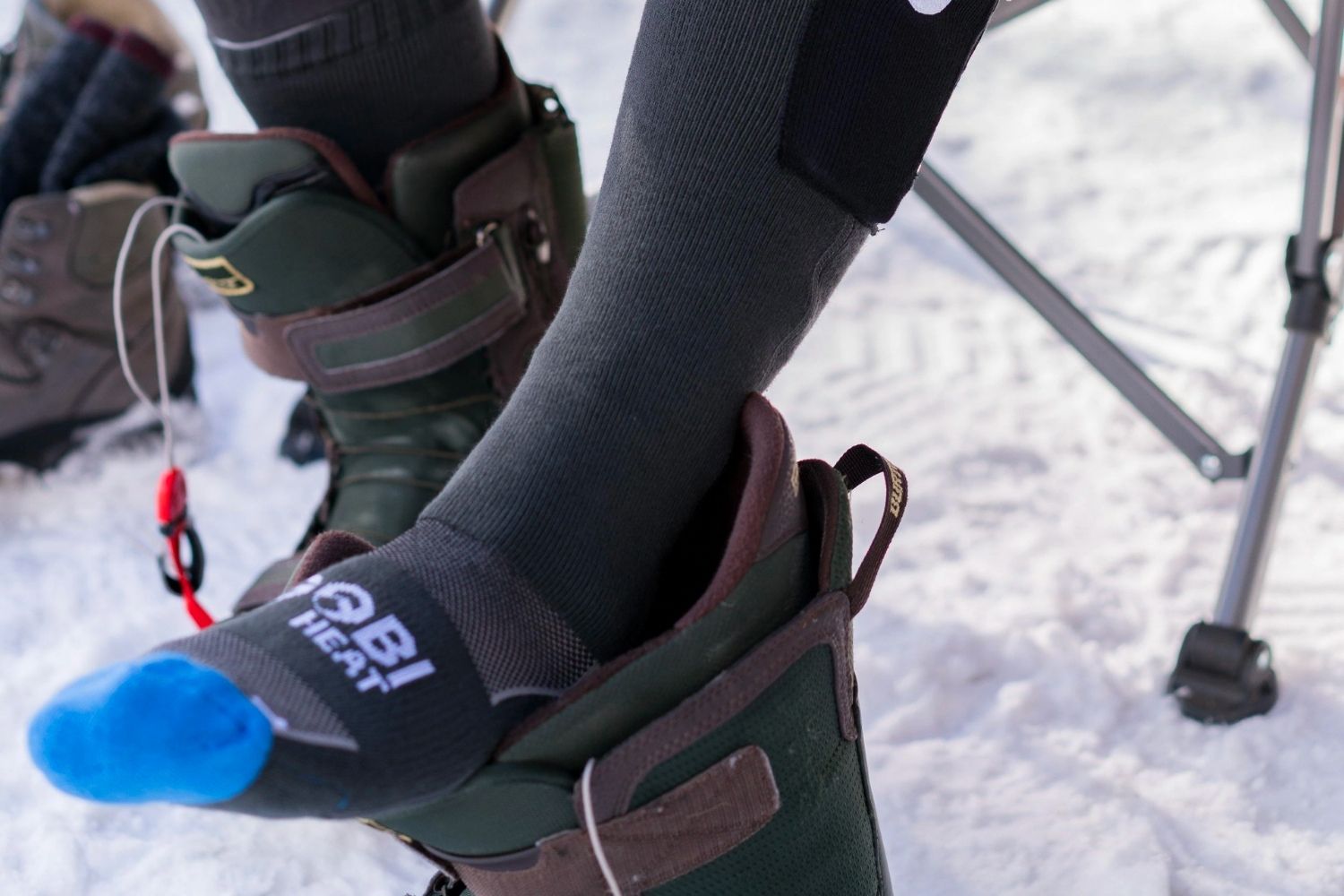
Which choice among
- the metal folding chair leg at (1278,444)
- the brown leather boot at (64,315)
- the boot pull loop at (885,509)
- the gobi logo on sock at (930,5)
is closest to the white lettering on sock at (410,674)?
the boot pull loop at (885,509)

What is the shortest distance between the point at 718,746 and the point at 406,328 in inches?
16.6

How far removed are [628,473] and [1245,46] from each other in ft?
6.76

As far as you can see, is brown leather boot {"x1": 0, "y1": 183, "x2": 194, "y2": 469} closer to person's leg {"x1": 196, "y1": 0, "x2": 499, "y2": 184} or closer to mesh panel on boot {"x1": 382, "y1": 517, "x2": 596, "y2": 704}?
person's leg {"x1": 196, "y1": 0, "x2": 499, "y2": 184}

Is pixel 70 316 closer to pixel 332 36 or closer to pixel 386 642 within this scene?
pixel 332 36

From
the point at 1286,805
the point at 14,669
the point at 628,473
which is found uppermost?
the point at 628,473

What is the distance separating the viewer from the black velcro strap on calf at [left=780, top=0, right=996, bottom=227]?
484mm

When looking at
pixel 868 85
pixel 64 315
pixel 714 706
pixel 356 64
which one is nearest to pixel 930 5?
pixel 868 85

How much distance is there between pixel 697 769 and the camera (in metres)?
0.48

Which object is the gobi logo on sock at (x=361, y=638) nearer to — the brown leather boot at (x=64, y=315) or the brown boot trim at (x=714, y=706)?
the brown boot trim at (x=714, y=706)

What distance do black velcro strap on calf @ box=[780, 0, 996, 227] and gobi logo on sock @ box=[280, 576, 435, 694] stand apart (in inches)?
9.0

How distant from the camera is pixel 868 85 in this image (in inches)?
19.4

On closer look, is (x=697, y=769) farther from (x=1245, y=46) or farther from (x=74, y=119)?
(x=1245, y=46)

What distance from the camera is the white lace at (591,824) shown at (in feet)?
1.51

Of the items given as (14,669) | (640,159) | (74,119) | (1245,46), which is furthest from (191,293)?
(1245,46)
